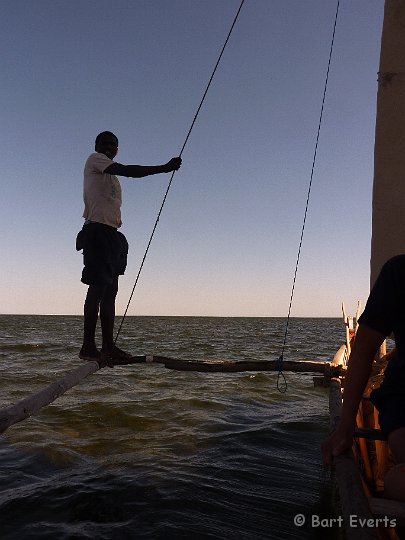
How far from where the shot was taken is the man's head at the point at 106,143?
16.7 ft

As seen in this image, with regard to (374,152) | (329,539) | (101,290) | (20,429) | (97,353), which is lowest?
(20,429)

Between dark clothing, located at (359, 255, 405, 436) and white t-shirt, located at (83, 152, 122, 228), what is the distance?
11.5 ft

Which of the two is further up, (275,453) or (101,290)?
(101,290)

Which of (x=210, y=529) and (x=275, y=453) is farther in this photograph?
(x=275, y=453)

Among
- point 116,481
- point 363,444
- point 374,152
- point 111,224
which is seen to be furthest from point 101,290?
point 374,152

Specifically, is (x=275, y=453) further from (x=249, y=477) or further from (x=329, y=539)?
(x=329, y=539)

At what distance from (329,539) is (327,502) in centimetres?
95

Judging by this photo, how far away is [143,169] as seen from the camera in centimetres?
470

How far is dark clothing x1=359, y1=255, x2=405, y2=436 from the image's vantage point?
218cm

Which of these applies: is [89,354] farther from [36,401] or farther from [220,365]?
[220,365]

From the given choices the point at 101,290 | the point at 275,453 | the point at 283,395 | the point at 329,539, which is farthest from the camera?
the point at 283,395

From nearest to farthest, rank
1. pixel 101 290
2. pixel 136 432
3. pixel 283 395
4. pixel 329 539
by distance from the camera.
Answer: pixel 329 539 < pixel 101 290 < pixel 136 432 < pixel 283 395

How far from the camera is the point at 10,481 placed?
543 cm

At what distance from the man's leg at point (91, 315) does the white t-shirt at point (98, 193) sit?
Result: 799 millimetres
